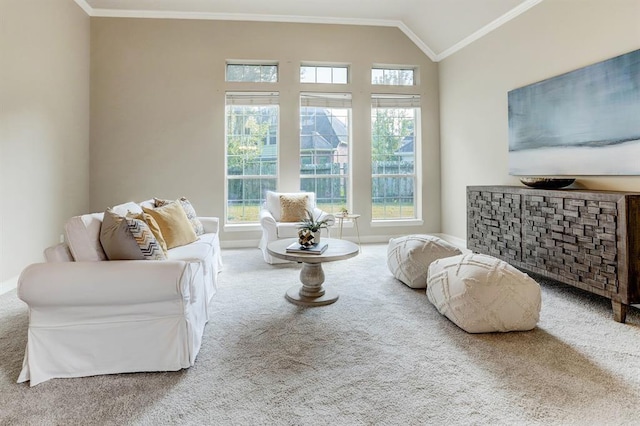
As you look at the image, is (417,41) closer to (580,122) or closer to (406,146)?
(406,146)

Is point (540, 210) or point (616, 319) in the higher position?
point (540, 210)

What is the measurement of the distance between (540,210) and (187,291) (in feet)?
10.1

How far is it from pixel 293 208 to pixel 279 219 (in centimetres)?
26

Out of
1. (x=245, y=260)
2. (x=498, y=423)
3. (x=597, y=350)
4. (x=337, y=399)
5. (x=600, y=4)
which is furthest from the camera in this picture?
(x=245, y=260)

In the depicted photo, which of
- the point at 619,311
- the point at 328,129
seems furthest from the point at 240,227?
the point at 619,311

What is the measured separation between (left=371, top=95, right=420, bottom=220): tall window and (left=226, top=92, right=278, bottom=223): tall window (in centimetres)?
170

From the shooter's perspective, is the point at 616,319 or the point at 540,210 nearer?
the point at 616,319

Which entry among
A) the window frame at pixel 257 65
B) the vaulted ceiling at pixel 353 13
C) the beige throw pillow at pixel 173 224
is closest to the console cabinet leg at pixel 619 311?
the beige throw pillow at pixel 173 224

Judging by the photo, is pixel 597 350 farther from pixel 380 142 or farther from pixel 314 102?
pixel 314 102

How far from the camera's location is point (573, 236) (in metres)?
2.92

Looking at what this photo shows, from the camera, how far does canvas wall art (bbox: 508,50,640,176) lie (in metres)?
2.96

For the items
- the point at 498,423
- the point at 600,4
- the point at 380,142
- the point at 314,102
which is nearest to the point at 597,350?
the point at 498,423

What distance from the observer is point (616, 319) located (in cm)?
265

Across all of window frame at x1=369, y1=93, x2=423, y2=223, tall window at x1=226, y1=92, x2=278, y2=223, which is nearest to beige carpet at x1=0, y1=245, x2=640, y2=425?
tall window at x1=226, y1=92, x2=278, y2=223
